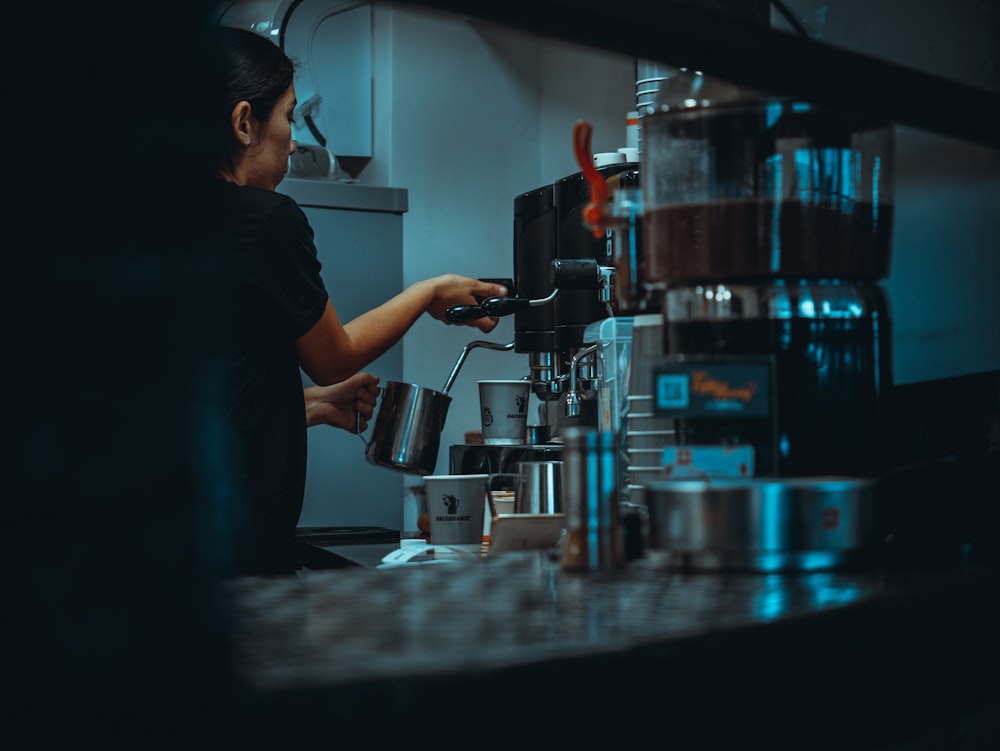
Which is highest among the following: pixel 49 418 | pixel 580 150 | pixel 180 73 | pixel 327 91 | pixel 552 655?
pixel 327 91

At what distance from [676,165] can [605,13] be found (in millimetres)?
432

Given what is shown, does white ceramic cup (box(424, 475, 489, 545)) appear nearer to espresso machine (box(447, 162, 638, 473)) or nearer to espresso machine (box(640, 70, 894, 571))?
espresso machine (box(447, 162, 638, 473))

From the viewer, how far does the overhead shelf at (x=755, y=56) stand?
24.9 inches

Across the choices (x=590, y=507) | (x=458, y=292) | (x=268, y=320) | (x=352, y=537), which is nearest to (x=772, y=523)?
(x=590, y=507)

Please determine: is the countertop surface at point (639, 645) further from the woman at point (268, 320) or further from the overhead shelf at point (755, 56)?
the woman at point (268, 320)

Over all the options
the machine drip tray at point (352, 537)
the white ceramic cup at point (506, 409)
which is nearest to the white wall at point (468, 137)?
the white ceramic cup at point (506, 409)

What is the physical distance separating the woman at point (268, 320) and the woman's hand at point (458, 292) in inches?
9.4

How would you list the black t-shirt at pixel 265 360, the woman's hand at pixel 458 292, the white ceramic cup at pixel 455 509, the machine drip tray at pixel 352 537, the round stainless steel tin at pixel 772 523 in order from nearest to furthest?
the round stainless steel tin at pixel 772 523
the white ceramic cup at pixel 455 509
the black t-shirt at pixel 265 360
the machine drip tray at pixel 352 537
the woman's hand at pixel 458 292

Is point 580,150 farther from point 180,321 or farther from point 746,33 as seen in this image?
point 180,321

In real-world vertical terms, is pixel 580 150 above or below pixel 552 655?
above

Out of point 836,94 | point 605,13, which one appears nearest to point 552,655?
point 605,13

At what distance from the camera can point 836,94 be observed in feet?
2.70

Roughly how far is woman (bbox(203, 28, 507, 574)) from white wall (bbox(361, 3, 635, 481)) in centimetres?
187

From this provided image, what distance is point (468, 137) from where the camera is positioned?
4098 millimetres
